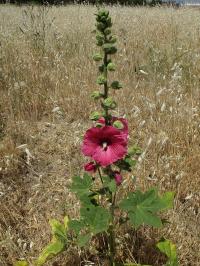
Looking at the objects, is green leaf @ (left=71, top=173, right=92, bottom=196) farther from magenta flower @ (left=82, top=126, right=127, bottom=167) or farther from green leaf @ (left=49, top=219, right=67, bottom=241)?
green leaf @ (left=49, top=219, right=67, bottom=241)

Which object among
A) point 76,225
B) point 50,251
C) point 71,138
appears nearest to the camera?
point 76,225

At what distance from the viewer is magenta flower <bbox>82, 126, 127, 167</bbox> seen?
1.70 metres

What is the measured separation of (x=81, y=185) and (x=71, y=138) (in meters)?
1.43

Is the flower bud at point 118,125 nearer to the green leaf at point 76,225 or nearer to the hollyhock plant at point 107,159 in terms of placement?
the hollyhock plant at point 107,159

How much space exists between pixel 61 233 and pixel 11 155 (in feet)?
3.00

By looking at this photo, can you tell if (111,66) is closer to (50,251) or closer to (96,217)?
(96,217)

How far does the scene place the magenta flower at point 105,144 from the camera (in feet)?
5.57

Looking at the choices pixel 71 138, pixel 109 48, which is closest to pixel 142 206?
pixel 109 48

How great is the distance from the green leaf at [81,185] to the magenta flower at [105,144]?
7.7 inches

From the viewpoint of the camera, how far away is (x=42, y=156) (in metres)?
3.11

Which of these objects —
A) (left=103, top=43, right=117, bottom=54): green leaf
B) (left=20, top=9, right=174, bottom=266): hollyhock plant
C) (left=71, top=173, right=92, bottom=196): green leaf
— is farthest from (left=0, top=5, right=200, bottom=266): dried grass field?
(left=103, top=43, right=117, bottom=54): green leaf

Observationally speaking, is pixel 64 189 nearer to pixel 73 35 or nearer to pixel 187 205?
pixel 187 205

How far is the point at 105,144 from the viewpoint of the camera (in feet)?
5.68

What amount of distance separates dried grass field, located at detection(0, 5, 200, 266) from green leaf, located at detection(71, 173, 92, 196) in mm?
121
